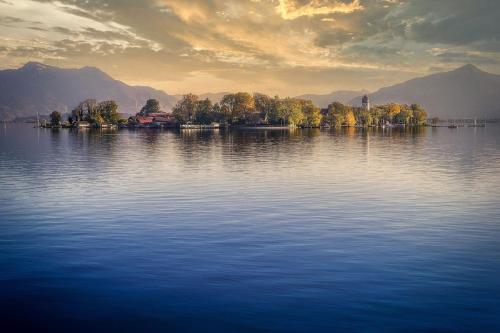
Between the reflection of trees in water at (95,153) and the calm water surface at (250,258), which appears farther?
the reflection of trees in water at (95,153)

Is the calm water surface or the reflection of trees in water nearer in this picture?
the calm water surface

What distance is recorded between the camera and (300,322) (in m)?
16.0

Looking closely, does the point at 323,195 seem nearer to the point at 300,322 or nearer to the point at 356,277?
the point at 356,277

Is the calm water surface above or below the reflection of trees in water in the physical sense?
below

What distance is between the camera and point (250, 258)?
22859 mm

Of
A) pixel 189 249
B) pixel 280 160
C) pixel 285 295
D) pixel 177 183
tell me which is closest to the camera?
pixel 285 295

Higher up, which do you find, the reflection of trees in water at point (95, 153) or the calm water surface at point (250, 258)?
the reflection of trees in water at point (95, 153)

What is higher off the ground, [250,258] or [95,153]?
[95,153]

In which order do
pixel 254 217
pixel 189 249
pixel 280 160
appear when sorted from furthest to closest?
pixel 280 160 < pixel 254 217 < pixel 189 249

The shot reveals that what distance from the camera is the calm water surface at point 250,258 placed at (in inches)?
652

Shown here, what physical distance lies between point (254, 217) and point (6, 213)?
17.9 metres

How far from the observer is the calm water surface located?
16562 mm

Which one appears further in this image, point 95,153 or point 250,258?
point 95,153

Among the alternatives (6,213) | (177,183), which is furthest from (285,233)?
(177,183)
